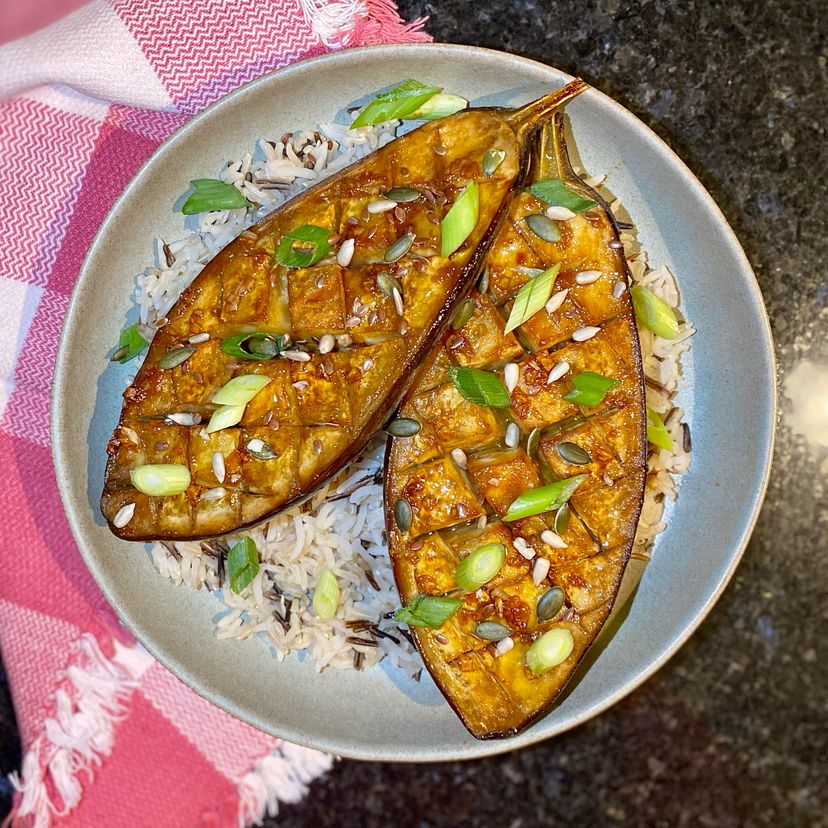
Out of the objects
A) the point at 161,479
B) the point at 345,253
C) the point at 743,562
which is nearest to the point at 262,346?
the point at 345,253

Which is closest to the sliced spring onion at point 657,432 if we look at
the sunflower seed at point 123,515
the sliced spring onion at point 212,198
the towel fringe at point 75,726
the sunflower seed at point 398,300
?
the sunflower seed at point 398,300

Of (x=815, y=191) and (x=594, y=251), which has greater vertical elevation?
(x=594, y=251)

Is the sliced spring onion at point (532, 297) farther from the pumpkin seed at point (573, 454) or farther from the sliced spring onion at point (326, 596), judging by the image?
the sliced spring onion at point (326, 596)

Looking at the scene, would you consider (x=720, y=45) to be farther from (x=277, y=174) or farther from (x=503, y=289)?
(x=277, y=174)

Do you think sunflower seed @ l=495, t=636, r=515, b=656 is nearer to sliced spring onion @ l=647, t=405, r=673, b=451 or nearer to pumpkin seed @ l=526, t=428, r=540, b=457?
pumpkin seed @ l=526, t=428, r=540, b=457

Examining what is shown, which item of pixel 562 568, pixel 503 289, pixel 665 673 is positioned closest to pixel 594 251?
pixel 503 289
